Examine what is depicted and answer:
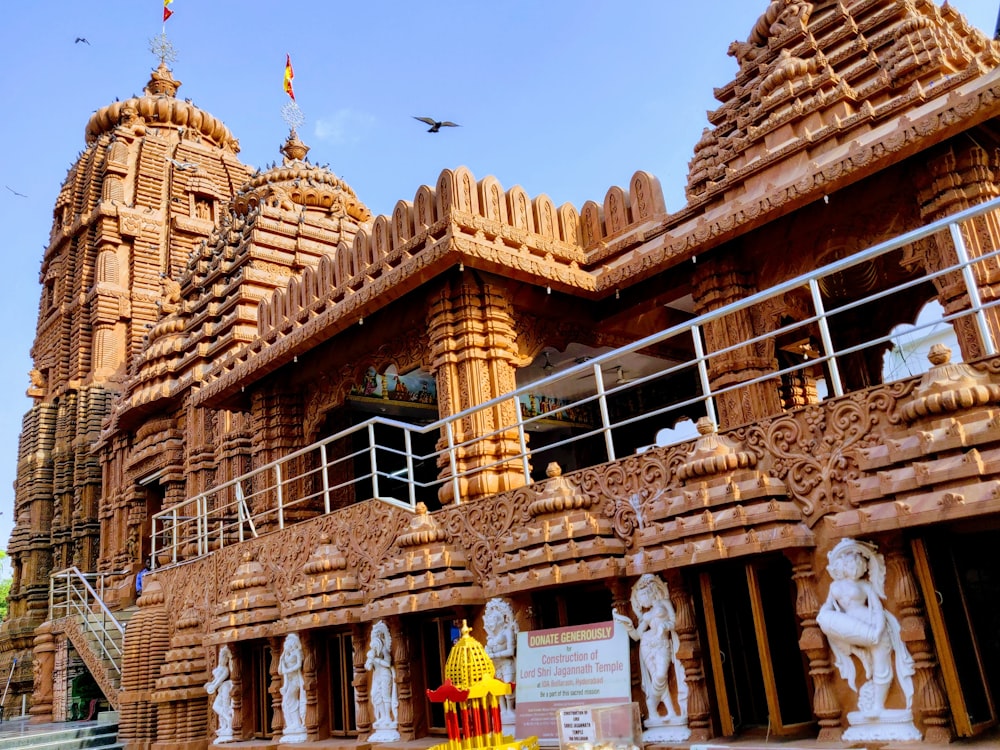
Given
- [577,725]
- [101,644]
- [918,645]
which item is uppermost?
[101,644]

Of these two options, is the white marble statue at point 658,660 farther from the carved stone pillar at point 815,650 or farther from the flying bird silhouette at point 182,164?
the flying bird silhouette at point 182,164

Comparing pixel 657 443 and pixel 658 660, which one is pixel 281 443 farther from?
pixel 658 660

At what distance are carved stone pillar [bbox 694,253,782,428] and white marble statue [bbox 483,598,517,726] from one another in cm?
301

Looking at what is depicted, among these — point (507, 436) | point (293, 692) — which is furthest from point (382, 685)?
point (507, 436)

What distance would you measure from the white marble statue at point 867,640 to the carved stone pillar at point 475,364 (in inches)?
160

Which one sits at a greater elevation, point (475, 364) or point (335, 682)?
point (475, 364)

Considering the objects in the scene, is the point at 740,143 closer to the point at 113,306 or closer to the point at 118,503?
the point at 118,503

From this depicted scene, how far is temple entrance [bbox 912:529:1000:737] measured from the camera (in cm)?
496

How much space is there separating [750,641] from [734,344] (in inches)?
131

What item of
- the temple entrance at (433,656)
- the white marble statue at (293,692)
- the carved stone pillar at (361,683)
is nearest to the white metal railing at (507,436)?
the temple entrance at (433,656)

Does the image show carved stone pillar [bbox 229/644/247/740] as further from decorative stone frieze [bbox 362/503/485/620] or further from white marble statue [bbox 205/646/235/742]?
decorative stone frieze [bbox 362/503/485/620]

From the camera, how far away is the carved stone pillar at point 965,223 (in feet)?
24.7

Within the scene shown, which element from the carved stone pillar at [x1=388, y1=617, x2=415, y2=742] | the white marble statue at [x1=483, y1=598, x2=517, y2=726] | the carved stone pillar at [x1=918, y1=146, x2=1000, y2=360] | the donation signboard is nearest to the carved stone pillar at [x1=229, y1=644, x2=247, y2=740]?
the carved stone pillar at [x1=388, y1=617, x2=415, y2=742]

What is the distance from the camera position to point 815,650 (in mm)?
A: 5387
